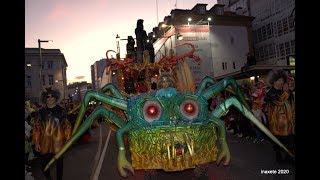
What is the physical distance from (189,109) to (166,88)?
629 mm

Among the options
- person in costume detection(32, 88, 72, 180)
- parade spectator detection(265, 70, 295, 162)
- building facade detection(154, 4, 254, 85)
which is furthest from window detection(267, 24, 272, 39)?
person in costume detection(32, 88, 72, 180)

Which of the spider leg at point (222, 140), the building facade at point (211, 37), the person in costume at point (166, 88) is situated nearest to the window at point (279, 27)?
the building facade at point (211, 37)

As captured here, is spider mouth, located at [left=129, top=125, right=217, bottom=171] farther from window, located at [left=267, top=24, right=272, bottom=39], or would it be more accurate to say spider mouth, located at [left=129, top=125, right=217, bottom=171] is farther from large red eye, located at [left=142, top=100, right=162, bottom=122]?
window, located at [left=267, top=24, right=272, bottom=39]

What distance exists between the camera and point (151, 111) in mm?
4863

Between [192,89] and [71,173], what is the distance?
335cm

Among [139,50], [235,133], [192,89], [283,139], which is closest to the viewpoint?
[283,139]

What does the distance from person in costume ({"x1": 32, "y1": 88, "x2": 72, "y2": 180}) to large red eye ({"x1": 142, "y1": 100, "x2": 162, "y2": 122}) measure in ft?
5.92

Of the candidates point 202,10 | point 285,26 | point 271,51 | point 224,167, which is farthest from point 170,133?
point 202,10

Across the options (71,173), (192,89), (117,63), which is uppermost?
(117,63)

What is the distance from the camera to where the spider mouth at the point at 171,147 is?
4.66 metres

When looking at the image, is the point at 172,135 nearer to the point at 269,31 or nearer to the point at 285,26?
the point at 285,26

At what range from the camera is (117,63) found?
9.99 m
